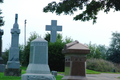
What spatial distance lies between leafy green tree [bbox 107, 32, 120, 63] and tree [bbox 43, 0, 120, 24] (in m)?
42.9

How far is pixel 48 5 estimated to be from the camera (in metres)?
11.3

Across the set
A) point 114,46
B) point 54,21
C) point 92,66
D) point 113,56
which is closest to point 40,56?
point 54,21

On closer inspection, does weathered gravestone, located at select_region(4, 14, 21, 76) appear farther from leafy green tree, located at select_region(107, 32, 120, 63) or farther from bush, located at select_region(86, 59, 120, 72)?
leafy green tree, located at select_region(107, 32, 120, 63)

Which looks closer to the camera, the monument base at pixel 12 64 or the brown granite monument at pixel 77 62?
the brown granite monument at pixel 77 62

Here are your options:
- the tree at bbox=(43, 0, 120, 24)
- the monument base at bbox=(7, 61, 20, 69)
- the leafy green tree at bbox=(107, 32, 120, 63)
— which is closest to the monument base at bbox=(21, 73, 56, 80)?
the tree at bbox=(43, 0, 120, 24)

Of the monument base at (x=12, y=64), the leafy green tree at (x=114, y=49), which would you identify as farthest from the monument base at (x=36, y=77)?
the leafy green tree at (x=114, y=49)

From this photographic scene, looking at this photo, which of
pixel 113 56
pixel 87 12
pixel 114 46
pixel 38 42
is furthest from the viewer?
pixel 114 46

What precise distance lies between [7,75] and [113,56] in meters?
38.4

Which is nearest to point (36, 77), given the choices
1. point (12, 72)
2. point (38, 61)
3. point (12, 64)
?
point (38, 61)

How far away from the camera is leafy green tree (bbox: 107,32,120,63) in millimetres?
54219

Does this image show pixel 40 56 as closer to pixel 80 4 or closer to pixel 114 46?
pixel 80 4

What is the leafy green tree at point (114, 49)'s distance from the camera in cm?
5422

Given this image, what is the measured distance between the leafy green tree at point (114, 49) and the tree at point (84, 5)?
141 ft

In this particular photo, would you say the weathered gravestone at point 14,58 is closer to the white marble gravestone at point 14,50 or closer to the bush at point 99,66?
the white marble gravestone at point 14,50
